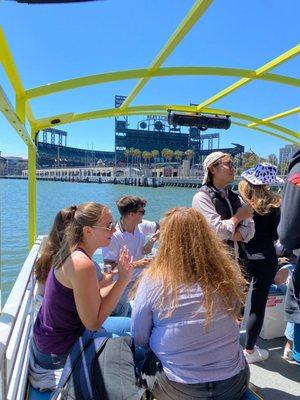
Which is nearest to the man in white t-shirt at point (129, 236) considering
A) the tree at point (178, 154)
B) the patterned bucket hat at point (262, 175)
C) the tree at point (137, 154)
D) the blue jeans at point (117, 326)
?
the blue jeans at point (117, 326)

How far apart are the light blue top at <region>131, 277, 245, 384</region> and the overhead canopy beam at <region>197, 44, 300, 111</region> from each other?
215 centimetres

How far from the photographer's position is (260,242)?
2742mm

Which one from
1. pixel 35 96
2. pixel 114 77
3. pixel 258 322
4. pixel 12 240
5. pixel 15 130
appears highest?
pixel 114 77

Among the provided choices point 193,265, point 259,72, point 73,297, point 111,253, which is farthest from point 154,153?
point 193,265

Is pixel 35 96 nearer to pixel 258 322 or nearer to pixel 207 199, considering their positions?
pixel 207 199

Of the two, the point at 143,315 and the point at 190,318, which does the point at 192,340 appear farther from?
the point at 143,315

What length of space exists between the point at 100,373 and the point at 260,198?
1718mm

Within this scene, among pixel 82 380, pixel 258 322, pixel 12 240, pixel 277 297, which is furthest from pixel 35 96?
pixel 12 240

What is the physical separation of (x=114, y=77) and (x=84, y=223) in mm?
1567

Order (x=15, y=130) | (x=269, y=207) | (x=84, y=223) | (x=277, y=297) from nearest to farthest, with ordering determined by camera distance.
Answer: (x=84, y=223) < (x=15, y=130) < (x=269, y=207) < (x=277, y=297)

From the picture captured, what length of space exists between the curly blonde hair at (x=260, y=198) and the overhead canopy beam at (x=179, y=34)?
3.77 feet

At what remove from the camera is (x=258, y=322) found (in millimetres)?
2713

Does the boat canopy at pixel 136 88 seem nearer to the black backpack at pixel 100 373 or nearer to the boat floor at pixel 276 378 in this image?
the black backpack at pixel 100 373

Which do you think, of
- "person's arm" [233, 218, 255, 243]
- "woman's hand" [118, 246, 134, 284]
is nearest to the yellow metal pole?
"woman's hand" [118, 246, 134, 284]
